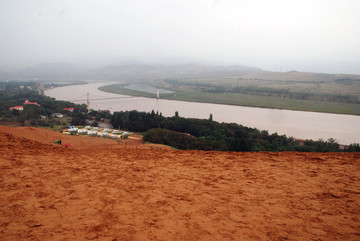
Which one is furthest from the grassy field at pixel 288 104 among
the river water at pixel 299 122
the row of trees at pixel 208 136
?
the row of trees at pixel 208 136

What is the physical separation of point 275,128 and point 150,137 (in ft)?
49.7

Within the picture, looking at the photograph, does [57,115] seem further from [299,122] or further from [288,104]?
[288,104]

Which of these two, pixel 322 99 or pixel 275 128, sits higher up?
pixel 322 99

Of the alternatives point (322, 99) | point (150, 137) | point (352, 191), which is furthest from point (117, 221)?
point (322, 99)

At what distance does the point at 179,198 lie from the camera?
312 cm

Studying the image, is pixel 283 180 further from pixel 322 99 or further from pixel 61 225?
pixel 322 99

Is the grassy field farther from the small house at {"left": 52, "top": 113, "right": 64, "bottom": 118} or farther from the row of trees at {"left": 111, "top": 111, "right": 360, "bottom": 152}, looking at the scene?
the small house at {"left": 52, "top": 113, "right": 64, "bottom": 118}

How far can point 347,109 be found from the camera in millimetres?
32438

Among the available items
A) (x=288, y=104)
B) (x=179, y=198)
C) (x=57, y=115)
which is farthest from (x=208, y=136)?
(x=288, y=104)

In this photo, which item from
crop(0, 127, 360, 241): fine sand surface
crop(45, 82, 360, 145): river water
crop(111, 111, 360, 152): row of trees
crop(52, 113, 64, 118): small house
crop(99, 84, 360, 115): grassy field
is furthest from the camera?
crop(99, 84, 360, 115): grassy field

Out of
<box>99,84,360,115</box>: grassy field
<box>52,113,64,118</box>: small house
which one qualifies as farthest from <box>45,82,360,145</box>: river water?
<box>52,113,64,118</box>: small house

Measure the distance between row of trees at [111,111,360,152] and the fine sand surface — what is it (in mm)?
5482

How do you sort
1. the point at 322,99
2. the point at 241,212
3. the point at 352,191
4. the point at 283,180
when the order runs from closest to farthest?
the point at 241,212 < the point at 352,191 < the point at 283,180 < the point at 322,99

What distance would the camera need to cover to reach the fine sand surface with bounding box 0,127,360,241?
94.7 inches
